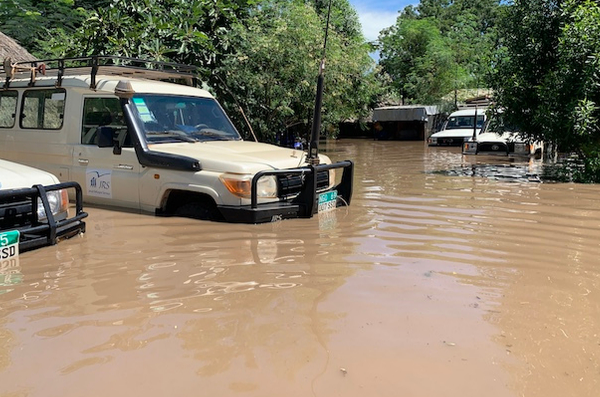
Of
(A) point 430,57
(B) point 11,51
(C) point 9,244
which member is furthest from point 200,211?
(A) point 430,57

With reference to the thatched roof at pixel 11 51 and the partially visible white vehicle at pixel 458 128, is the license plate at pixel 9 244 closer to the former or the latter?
the thatched roof at pixel 11 51

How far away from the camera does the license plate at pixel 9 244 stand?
4.54 meters

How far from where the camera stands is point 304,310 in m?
3.81

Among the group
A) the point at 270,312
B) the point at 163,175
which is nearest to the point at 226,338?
the point at 270,312

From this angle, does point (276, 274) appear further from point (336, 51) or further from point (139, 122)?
point (336, 51)

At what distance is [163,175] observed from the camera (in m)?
6.23

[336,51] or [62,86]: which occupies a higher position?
[336,51]

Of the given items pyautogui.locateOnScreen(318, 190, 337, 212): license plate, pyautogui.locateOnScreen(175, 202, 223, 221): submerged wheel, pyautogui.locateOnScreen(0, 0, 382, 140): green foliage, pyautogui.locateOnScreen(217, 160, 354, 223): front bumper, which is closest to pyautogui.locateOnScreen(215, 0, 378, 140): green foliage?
pyautogui.locateOnScreen(0, 0, 382, 140): green foliage

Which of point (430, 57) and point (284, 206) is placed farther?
point (430, 57)

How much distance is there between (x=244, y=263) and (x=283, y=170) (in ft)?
4.72

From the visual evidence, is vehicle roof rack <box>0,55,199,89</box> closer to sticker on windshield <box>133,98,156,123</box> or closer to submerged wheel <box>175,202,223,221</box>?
sticker on windshield <box>133,98,156,123</box>

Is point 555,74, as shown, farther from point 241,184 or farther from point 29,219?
point 29,219

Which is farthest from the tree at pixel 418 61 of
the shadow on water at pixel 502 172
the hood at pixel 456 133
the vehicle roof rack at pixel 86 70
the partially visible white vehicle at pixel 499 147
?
the vehicle roof rack at pixel 86 70

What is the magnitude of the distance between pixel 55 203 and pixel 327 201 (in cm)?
299
